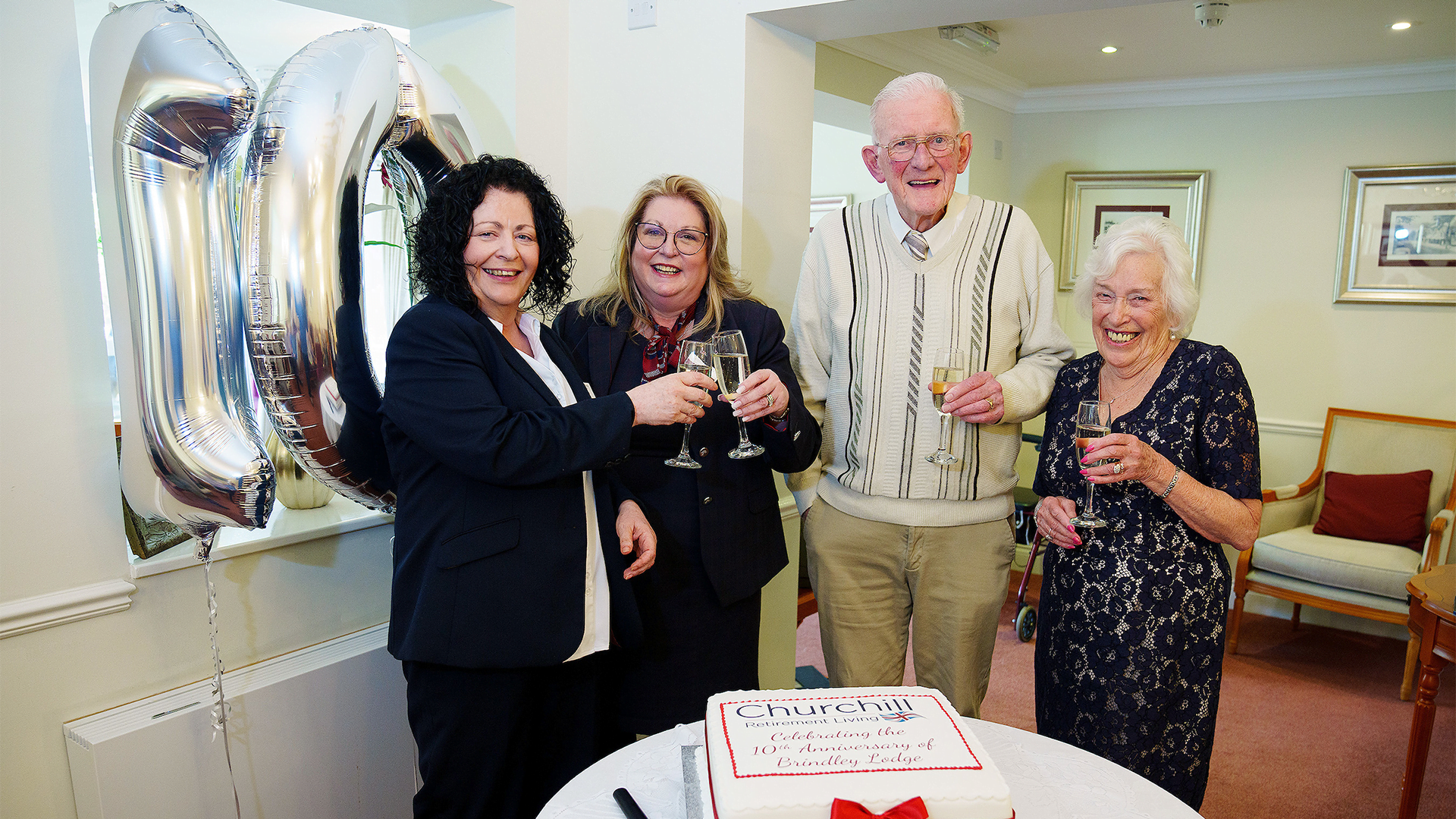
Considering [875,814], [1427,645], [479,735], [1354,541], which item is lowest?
[1354,541]

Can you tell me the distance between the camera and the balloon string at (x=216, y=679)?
1706 mm

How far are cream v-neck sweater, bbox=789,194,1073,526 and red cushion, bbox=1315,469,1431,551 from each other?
119 inches

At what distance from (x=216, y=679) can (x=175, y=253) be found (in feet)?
2.68

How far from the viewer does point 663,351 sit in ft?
5.99

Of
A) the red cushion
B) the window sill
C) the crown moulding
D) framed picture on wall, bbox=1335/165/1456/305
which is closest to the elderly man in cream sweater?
the window sill

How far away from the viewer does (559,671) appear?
1643 millimetres

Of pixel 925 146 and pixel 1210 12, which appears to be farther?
pixel 1210 12

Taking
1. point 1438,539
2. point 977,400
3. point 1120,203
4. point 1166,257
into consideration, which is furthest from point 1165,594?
point 1120,203

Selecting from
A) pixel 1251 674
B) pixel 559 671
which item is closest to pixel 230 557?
pixel 559 671

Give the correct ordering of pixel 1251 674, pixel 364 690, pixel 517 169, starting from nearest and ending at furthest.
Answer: pixel 517 169 → pixel 364 690 → pixel 1251 674

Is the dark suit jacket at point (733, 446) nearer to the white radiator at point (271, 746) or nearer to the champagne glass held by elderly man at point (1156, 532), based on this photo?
the champagne glass held by elderly man at point (1156, 532)

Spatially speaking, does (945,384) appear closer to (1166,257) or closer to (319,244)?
(1166,257)

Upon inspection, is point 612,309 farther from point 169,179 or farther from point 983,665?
point 983,665

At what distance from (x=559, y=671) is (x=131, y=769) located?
0.83 m
